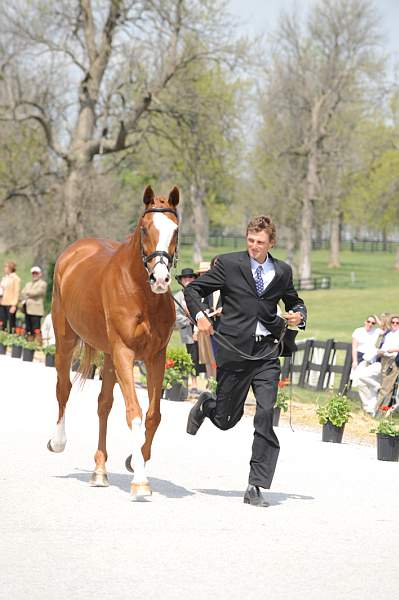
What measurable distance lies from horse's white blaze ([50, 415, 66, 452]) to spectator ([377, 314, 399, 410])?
25.4 feet

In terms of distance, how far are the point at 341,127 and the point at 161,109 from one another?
4067 centimetres

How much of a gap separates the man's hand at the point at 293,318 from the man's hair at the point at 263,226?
1.79 feet

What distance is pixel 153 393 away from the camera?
1002 centimetres

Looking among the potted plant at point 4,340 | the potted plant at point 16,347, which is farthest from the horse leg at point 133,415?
the potted plant at point 4,340

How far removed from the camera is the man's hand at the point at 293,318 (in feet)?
Result: 31.3

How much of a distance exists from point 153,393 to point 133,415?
0.38 metres

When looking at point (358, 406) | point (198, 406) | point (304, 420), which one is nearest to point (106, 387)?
point (198, 406)

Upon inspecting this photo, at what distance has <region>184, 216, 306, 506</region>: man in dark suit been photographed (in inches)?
374

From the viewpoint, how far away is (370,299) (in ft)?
199

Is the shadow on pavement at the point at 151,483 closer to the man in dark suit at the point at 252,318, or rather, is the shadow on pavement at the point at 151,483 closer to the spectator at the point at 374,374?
the man in dark suit at the point at 252,318

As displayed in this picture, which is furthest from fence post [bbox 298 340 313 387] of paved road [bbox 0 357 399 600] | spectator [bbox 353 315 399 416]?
paved road [bbox 0 357 399 600]

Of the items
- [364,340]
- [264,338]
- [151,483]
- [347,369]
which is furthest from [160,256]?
[347,369]

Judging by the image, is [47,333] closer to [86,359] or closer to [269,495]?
[86,359]

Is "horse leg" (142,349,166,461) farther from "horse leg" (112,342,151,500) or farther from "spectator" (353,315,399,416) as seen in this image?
"spectator" (353,315,399,416)
